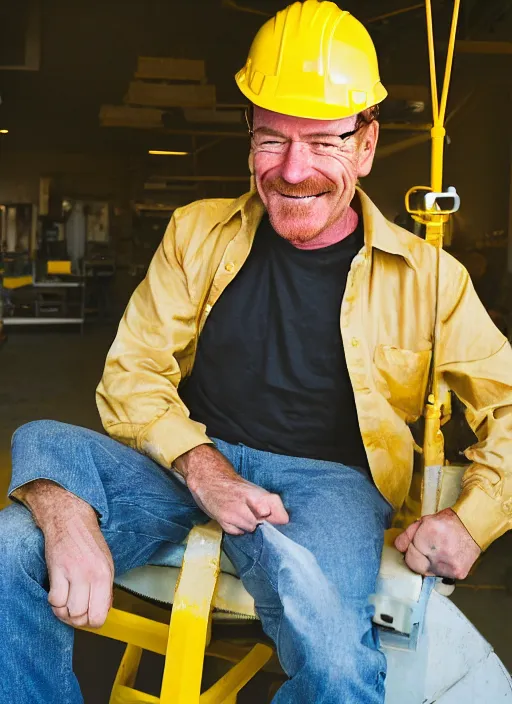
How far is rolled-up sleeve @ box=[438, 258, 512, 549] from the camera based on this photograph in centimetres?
160

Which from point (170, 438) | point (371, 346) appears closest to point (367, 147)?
point (371, 346)

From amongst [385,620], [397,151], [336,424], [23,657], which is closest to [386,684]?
[385,620]

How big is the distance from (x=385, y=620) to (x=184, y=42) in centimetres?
384

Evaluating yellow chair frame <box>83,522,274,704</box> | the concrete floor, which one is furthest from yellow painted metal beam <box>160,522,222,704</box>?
the concrete floor

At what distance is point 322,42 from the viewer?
166 cm

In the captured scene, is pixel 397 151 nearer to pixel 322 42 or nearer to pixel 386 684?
pixel 322 42

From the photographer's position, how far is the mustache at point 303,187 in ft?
5.56

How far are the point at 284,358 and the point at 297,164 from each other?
1.42 feet

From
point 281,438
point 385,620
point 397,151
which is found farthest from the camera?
point 397,151

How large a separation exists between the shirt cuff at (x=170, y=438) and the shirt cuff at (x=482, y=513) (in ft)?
1.76

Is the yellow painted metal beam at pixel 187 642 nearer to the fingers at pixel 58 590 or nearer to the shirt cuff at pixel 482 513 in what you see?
the fingers at pixel 58 590

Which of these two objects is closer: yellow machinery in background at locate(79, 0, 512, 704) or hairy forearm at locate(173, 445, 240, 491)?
yellow machinery in background at locate(79, 0, 512, 704)

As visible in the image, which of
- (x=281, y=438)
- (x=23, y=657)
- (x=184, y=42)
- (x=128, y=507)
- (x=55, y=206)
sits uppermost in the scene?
(x=184, y=42)

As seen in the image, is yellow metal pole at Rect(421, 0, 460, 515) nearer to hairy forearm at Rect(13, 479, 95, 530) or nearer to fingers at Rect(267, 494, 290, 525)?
fingers at Rect(267, 494, 290, 525)
